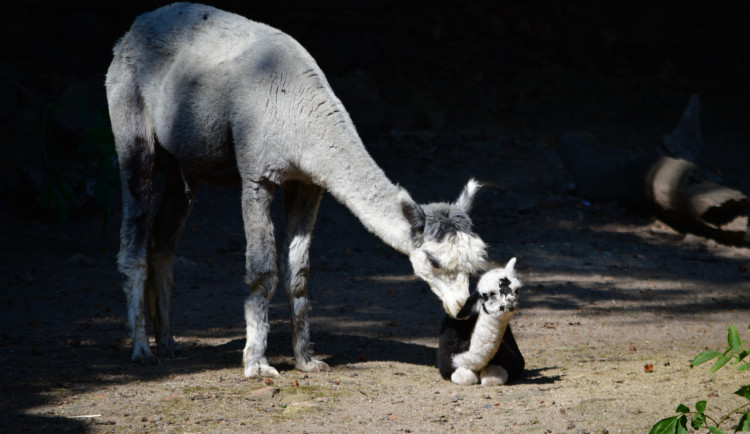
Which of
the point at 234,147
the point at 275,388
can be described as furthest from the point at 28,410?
the point at 234,147

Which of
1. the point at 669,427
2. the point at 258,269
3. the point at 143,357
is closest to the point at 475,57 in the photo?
the point at 258,269

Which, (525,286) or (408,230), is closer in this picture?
(408,230)

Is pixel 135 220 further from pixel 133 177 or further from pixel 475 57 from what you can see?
pixel 475 57

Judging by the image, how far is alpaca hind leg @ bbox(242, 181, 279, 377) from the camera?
5148mm

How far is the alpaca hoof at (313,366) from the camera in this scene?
5.35m

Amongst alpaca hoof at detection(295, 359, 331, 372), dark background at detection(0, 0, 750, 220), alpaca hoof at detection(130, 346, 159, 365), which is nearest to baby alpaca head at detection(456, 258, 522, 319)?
alpaca hoof at detection(295, 359, 331, 372)

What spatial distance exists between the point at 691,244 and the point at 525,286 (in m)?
2.74

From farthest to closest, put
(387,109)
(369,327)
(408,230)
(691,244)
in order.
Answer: (387,109) → (691,244) → (369,327) → (408,230)

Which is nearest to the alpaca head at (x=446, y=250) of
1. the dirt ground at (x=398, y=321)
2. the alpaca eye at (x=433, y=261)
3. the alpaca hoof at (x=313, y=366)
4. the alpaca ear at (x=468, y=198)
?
the alpaca eye at (x=433, y=261)

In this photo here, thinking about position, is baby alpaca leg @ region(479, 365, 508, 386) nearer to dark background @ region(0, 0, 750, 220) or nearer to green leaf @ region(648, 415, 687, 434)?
green leaf @ region(648, 415, 687, 434)

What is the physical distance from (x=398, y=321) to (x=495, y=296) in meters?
2.45

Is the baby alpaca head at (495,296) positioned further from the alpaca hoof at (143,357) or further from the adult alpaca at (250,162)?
the alpaca hoof at (143,357)

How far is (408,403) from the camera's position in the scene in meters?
4.54

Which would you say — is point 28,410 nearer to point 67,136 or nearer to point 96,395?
point 96,395
